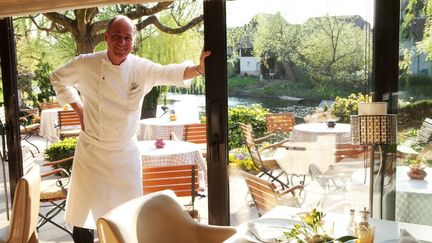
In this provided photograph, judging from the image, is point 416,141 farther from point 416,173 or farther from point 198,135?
point 198,135

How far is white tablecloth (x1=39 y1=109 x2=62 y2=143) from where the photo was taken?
4.30 meters

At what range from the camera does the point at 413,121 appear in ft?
8.93

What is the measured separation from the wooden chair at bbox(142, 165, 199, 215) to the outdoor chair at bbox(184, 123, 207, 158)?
0.71ft

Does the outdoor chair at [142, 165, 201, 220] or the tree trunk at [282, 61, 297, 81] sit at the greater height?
the tree trunk at [282, 61, 297, 81]

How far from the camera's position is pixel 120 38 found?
2975 mm

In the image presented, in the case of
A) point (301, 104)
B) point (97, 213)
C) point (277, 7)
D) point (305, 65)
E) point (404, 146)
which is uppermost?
point (277, 7)

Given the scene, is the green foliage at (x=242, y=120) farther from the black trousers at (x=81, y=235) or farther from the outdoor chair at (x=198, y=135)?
the black trousers at (x=81, y=235)

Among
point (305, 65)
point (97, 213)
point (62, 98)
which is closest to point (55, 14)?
point (62, 98)

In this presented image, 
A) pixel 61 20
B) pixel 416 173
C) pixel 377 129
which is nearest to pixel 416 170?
pixel 416 173

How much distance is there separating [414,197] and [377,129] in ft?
1.90

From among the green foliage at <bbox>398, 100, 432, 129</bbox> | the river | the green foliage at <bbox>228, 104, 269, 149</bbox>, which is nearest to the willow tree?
the river

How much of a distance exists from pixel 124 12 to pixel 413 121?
6.93 feet

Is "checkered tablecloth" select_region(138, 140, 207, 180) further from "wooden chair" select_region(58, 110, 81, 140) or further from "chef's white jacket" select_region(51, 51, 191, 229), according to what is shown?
"wooden chair" select_region(58, 110, 81, 140)

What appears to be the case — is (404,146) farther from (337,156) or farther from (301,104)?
(301,104)
